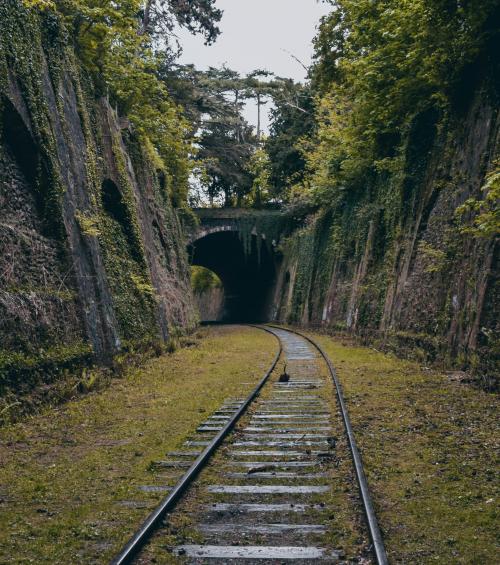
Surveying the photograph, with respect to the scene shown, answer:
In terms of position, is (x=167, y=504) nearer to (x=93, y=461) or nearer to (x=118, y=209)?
(x=93, y=461)

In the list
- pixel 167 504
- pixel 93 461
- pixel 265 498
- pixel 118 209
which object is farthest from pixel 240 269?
pixel 167 504

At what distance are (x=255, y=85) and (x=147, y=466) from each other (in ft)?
157

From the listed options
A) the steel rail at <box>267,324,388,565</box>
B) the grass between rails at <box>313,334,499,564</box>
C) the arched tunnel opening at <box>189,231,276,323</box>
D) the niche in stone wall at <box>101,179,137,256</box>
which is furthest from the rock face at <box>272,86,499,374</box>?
the arched tunnel opening at <box>189,231,276,323</box>

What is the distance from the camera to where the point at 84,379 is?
1052cm

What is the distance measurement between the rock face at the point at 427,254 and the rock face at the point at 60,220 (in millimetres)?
7278

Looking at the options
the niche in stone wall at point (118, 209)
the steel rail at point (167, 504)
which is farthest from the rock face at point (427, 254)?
the niche in stone wall at point (118, 209)

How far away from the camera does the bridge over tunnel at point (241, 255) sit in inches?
1633

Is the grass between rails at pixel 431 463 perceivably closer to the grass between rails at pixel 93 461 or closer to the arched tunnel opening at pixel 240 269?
the grass between rails at pixel 93 461

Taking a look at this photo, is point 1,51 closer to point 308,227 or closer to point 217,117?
point 308,227

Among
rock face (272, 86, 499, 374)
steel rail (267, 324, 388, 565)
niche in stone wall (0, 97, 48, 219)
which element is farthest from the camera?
rock face (272, 86, 499, 374)

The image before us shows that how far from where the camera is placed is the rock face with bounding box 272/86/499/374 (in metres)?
11.1

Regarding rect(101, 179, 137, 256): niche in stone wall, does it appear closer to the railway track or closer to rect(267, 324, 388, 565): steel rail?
the railway track

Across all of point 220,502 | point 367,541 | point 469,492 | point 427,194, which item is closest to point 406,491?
point 469,492

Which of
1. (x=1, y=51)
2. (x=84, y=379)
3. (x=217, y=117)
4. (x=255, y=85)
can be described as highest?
(x=255, y=85)
